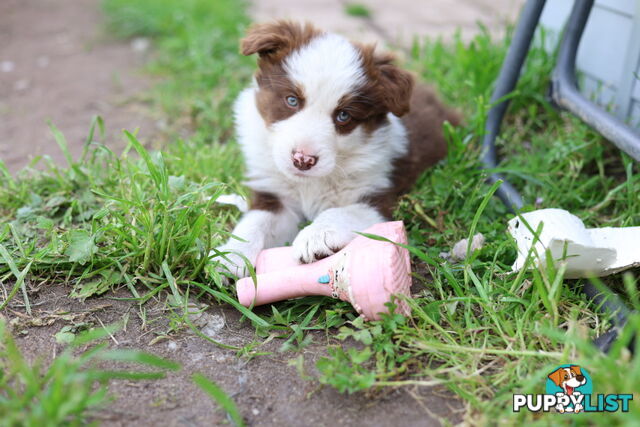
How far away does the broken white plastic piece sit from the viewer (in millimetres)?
2057

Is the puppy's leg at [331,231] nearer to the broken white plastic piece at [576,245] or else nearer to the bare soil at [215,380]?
the bare soil at [215,380]

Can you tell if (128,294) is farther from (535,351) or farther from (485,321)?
(535,351)

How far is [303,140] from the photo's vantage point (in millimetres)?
2455

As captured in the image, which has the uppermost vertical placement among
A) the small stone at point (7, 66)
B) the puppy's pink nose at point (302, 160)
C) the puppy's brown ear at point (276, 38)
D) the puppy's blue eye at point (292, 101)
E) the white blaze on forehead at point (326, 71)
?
the puppy's brown ear at point (276, 38)

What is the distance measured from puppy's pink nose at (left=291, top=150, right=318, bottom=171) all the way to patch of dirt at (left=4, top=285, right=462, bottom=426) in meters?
0.72

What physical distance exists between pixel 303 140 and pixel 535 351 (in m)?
1.25

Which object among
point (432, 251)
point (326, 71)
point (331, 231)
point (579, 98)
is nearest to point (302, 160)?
point (331, 231)

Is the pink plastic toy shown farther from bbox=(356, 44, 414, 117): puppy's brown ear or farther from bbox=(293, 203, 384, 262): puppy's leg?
bbox=(356, 44, 414, 117): puppy's brown ear

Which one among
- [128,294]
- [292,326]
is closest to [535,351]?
[292,326]

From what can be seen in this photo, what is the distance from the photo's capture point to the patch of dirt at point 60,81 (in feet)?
12.5

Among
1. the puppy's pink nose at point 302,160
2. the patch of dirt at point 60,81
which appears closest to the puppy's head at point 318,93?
the puppy's pink nose at point 302,160

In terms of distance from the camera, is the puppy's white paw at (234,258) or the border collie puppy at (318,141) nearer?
the puppy's white paw at (234,258)

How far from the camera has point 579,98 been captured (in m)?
2.95

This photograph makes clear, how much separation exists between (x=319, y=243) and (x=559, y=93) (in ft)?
5.63
